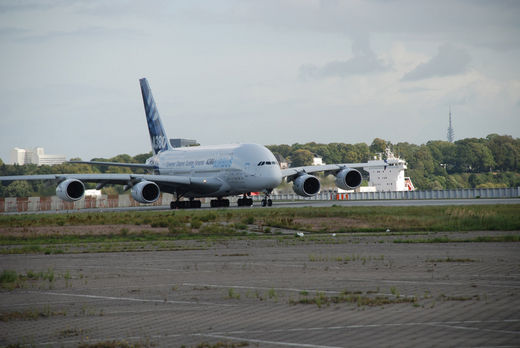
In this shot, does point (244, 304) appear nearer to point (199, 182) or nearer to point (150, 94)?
point (199, 182)

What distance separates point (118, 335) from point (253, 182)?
45398 mm

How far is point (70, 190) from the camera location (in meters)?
52.8

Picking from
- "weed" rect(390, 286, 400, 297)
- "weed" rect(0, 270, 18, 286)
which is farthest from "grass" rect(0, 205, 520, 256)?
"weed" rect(390, 286, 400, 297)

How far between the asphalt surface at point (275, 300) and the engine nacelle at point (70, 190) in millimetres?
30764

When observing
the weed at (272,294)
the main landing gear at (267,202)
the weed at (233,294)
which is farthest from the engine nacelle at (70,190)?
the weed at (272,294)

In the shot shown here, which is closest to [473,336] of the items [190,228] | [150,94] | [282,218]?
[190,228]

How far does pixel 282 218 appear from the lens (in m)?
39.1

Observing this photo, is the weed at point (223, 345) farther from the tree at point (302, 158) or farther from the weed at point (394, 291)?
the tree at point (302, 158)

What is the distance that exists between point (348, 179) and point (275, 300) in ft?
154

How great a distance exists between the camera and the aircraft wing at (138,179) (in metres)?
53.8

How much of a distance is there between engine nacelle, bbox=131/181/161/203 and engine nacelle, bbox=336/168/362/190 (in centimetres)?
1459

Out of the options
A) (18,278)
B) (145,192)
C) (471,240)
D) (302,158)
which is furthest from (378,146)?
(18,278)

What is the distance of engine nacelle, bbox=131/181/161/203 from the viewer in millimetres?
53219

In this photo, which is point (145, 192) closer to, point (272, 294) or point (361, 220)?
point (361, 220)
